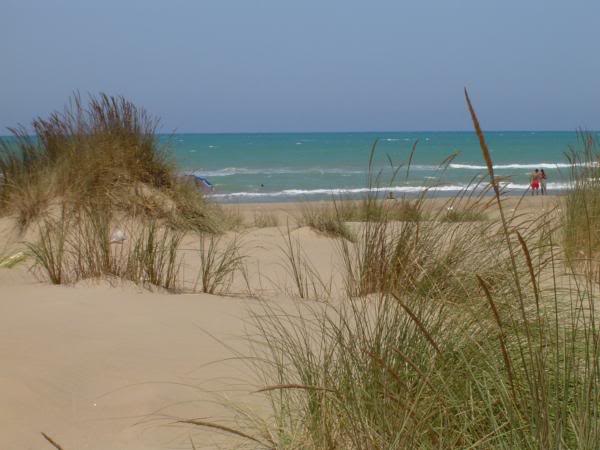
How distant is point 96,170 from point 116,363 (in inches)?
197

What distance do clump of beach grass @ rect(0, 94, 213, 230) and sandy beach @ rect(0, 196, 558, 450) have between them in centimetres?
254

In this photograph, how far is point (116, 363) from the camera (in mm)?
3721

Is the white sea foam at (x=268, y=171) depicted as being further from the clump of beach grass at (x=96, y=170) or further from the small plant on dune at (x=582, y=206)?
the small plant on dune at (x=582, y=206)

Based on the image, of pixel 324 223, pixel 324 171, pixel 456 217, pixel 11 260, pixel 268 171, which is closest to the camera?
pixel 456 217

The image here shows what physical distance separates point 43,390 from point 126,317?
123 centimetres

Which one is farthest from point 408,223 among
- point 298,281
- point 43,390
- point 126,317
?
point 43,390

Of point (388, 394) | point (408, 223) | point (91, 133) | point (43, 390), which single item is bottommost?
point (43, 390)

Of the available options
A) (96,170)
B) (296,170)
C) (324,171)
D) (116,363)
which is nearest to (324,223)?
(96,170)

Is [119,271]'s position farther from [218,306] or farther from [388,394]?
[388,394]

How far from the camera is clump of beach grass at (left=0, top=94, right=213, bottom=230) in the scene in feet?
26.7

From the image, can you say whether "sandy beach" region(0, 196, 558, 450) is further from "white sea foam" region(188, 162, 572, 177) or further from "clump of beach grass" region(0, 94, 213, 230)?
"white sea foam" region(188, 162, 572, 177)

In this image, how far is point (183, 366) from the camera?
371 cm

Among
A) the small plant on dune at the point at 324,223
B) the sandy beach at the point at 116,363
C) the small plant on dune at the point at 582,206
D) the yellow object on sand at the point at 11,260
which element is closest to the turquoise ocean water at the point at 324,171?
the small plant on dune at the point at 324,223

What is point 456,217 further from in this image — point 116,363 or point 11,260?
point 11,260
